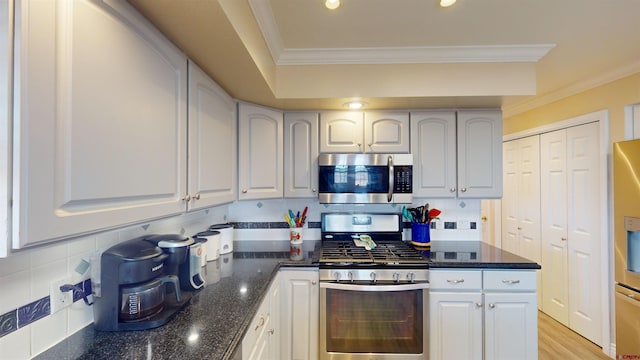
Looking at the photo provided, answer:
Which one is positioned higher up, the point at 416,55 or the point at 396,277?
the point at 416,55

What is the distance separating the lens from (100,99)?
81 centimetres

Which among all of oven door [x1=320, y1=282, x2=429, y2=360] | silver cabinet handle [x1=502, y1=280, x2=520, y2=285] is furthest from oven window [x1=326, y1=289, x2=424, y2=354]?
silver cabinet handle [x1=502, y1=280, x2=520, y2=285]

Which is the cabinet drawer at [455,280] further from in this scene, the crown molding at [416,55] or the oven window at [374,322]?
the crown molding at [416,55]

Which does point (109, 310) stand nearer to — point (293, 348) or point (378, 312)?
point (293, 348)

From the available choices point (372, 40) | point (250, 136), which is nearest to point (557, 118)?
point (372, 40)

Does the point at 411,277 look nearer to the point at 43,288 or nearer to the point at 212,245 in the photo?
the point at 212,245

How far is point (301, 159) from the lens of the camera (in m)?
2.33

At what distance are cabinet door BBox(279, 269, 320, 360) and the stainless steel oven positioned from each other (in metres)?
0.05

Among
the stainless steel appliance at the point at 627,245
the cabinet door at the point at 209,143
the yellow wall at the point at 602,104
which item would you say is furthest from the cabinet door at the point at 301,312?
the yellow wall at the point at 602,104

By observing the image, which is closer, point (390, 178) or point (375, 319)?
point (375, 319)

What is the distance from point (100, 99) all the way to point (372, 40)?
63.9 inches

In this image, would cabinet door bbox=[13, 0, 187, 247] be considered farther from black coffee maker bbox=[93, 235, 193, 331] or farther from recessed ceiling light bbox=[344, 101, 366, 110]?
recessed ceiling light bbox=[344, 101, 366, 110]

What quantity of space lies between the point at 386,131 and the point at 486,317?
5.02 ft

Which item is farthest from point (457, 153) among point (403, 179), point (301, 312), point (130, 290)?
point (130, 290)
